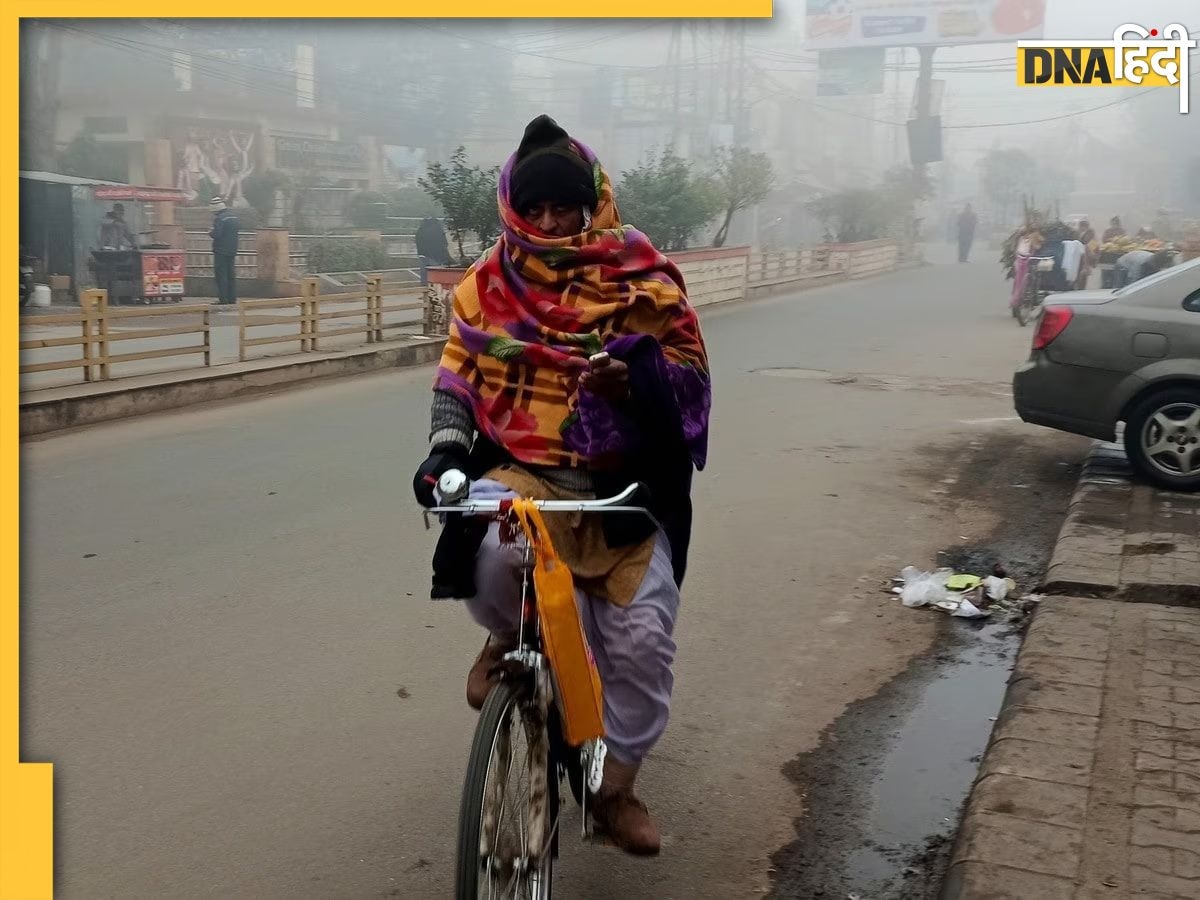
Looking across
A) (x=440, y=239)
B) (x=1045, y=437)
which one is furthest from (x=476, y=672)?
(x=440, y=239)

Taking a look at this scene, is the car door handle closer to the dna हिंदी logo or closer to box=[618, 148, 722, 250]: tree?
the dna हिंदी logo

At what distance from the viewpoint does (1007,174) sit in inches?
2149

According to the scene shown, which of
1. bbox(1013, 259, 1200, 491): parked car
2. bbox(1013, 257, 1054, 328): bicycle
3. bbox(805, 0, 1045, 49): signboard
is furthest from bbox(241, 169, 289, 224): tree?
bbox(1013, 259, 1200, 491): parked car

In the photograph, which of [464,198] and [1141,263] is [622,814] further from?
[1141,263]

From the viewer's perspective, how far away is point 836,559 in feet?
20.4

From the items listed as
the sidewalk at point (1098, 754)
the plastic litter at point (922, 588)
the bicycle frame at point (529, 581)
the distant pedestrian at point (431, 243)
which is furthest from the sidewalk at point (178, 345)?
the bicycle frame at point (529, 581)

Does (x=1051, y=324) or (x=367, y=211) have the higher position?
(x=367, y=211)

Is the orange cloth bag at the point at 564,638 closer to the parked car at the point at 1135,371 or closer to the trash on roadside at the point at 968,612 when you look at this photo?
the trash on roadside at the point at 968,612

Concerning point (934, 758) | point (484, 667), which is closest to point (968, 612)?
point (934, 758)

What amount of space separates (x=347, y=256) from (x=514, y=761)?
23989 mm

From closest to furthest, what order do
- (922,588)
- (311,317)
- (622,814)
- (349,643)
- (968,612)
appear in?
(622,814), (349,643), (968,612), (922,588), (311,317)

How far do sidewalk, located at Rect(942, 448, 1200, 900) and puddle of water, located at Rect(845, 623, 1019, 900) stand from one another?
181 mm

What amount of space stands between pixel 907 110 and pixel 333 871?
5387 cm

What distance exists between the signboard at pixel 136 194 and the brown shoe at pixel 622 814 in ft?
66.5
